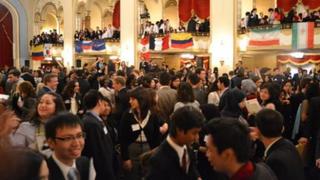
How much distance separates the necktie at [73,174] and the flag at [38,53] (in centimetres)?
2876

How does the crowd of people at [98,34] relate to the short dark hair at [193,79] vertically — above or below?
above

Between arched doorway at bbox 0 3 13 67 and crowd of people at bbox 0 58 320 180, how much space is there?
2559 centimetres

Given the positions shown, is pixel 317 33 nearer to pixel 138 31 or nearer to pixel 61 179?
pixel 138 31

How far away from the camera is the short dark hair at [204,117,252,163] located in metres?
2.74

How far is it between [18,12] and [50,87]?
26.6 meters

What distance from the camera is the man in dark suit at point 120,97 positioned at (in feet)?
24.6

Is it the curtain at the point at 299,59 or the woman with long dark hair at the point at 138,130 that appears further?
the curtain at the point at 299,59

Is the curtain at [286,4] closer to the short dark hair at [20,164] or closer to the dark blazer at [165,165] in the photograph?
the dark blazer at [165,165]

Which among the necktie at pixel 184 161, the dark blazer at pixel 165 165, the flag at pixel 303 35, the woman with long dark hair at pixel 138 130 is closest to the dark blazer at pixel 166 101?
the woman with long dark hair at pixel 138 130

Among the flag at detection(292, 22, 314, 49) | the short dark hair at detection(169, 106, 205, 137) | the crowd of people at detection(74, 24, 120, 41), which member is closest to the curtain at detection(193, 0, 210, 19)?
the crowd of people at detection(74, 24, 120, 41)

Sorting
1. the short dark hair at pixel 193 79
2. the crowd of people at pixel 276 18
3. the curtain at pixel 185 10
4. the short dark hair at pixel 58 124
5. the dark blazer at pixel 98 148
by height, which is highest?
the curtain at pixel 185 10

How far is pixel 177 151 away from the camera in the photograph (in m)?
3.64

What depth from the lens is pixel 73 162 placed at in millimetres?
3150

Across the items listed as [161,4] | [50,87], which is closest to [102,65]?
[50,87]
